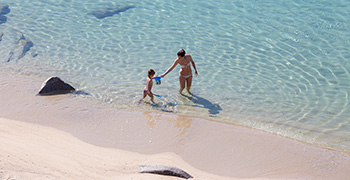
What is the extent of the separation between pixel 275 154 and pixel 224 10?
933 centimetres

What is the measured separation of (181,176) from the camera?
5.12 meters

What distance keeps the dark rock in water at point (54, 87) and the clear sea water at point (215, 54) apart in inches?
19.8

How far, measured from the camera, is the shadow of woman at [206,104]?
27.5ft

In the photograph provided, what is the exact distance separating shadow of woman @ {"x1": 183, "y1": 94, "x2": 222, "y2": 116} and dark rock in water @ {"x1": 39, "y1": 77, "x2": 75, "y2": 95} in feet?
10.3

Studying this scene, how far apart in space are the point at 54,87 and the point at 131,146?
10.8ft

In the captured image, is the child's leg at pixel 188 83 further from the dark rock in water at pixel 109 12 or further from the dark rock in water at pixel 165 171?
the dark rock in water at pixel 109 12

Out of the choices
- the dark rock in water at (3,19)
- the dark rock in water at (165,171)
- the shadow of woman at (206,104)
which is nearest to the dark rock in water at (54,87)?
the shadow of woman at (206,104)

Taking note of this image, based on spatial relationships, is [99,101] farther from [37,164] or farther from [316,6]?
[316,6]

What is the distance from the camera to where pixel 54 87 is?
8836mm

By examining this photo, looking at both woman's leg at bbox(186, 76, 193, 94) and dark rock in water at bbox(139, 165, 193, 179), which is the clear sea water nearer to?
woman's leg at bbox(186, 76, 193, 94)

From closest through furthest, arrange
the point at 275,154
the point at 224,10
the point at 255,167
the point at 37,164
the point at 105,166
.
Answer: the point at 37,164 → the point at 105,166 → the point at 255,167 → the point at 275,154 → the point at 224,10

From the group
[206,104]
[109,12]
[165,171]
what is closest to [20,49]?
[109,12]

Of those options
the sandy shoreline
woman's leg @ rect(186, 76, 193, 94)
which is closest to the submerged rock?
the sandy shoreline

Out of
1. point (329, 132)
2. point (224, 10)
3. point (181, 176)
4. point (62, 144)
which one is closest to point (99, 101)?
point (62, 144)
